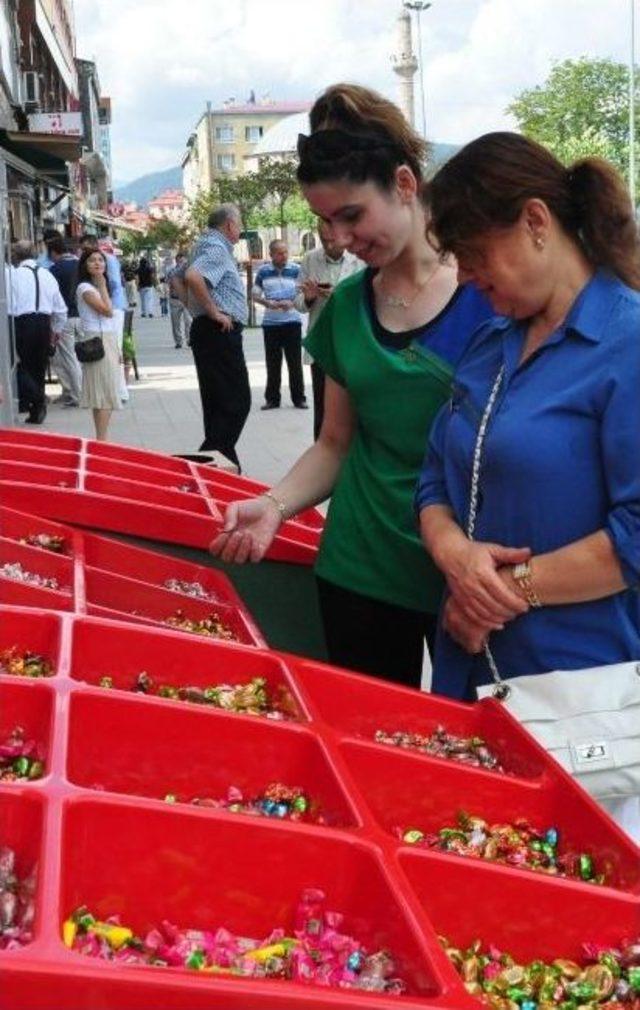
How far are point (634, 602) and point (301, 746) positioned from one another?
1.97 ft

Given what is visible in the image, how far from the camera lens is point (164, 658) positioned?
2.04 meters

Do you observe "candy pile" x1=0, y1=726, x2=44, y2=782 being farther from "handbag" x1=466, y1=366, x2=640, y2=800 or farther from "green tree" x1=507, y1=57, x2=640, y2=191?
"green tree" x1=507, y1=57, x2=640, y2=191

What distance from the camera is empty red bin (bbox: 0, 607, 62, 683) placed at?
79.4 inches

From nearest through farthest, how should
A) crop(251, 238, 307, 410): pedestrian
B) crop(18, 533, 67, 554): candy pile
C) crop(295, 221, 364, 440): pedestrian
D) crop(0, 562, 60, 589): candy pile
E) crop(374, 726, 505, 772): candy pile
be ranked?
crop(374, 726, 505, 772): candy pile, crop(0, 562, 60, 589): candy pile, crop(18, 533, 67, 554): candy pile, crop(295, 221, 364, 440): pedestrian, crop(251, 238, 307, 410): pedestrian

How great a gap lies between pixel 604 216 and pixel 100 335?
337 inches

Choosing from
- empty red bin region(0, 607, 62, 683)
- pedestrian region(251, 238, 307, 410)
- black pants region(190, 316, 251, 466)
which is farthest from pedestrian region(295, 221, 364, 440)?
empty red bin region(0, 607, 62, 683)

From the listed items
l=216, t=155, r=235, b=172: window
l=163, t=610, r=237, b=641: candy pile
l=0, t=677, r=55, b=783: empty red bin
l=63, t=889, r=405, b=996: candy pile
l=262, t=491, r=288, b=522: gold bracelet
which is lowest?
l=63, t=889, r=405, b=996: candy pile

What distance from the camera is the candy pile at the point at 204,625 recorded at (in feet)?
7.81

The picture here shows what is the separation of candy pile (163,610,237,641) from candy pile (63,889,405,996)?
1.04 meters

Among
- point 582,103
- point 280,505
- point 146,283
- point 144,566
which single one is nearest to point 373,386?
point 280,505

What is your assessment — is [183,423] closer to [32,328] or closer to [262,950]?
[32,328]

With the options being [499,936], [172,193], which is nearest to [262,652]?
[499,936]

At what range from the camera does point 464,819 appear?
1.64 meters

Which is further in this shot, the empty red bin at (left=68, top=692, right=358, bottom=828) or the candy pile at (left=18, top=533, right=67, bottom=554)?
the candy pile at (left=18, top=533, right=67, bottom=554)
